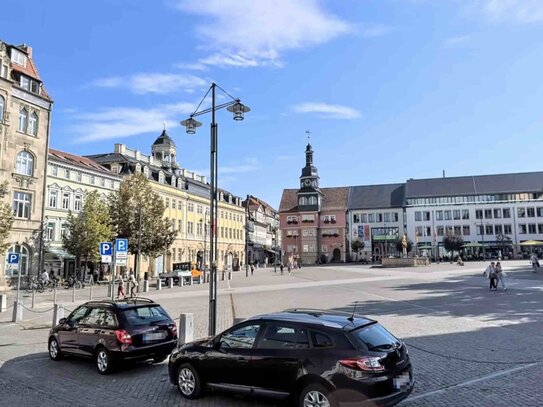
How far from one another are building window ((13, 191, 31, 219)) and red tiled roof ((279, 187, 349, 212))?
6855cm

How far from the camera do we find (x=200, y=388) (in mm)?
7719

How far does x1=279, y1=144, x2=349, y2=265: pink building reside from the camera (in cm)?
9988

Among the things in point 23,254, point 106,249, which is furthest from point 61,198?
point 106,249

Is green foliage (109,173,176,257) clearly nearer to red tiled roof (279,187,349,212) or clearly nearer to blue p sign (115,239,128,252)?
blue p sign (115,239,128,252)

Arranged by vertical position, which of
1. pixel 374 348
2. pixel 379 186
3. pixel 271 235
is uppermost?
pixel 379 186

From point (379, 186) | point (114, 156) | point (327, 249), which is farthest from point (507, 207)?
point (114, 156)

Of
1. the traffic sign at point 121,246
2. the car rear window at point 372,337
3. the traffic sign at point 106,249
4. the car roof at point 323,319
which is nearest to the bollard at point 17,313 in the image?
the traffic sign at point 106,249

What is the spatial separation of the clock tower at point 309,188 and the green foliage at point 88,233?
63.7 m

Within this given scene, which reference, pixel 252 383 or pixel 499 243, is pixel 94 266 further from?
pixel 499 243

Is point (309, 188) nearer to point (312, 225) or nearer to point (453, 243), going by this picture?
point (312, 225)

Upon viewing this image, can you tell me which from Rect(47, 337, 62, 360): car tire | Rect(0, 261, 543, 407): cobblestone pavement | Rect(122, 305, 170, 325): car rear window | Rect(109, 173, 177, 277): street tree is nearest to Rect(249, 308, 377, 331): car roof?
Rect(0, 261, 543, 407): cobblestone pavement

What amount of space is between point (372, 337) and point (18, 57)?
43.8 m

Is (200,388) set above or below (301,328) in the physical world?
below

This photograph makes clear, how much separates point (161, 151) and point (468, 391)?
74.6 m
